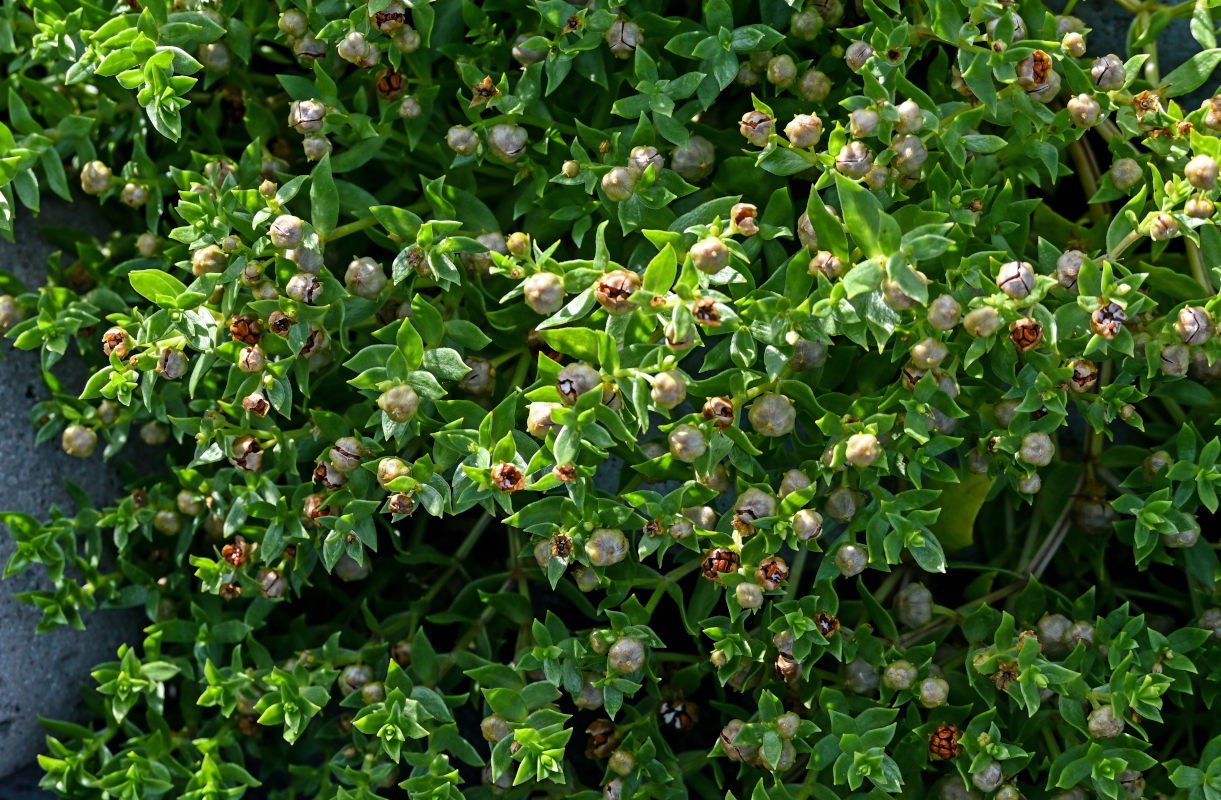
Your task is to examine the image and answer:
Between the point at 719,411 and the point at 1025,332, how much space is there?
0.59m

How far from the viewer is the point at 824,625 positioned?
2363 mm

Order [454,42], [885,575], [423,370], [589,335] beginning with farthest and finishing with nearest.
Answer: [885,575], [454,42], [423,370], [589,335]

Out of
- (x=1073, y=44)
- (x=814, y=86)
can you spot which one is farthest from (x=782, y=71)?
(x=1073, y=44)

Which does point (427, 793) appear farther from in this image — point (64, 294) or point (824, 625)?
point (64, 294)

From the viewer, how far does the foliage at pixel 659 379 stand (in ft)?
7.25

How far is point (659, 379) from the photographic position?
1.99 m

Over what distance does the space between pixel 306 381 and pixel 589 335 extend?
66cm

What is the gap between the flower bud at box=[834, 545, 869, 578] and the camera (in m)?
2.27

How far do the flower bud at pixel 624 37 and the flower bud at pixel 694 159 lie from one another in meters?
0.23

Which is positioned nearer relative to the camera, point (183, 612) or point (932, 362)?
point (932, 362)

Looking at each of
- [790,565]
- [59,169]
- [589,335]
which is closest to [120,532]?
[59,169]

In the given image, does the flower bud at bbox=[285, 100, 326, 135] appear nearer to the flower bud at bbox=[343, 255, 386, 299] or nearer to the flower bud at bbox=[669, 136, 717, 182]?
the flower bud at bbox=[343, 255, 386, 299]

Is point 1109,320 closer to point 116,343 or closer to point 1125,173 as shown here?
point 1125,173

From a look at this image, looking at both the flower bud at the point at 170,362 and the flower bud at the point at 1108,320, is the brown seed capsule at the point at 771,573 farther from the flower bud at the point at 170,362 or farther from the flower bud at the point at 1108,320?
the flower bud at the point at 170,362
